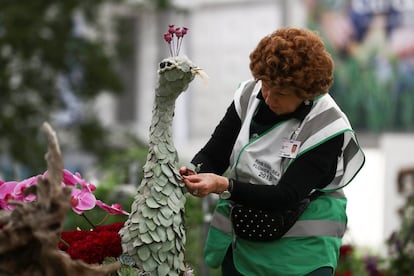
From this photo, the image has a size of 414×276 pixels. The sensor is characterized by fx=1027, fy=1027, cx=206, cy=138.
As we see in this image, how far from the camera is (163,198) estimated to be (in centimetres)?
327

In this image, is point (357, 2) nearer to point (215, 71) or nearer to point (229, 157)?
point (215, 71)

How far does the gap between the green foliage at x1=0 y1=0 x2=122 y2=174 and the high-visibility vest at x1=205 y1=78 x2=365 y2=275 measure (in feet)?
42.6

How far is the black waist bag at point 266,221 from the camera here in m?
3.61

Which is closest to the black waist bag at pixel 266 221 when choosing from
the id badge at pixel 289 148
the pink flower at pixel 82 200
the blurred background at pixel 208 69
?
the id badge at pixel 289 148

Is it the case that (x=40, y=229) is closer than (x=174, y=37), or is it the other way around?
(x=40, y=229)

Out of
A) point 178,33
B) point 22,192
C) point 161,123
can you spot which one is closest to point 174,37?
point 178,33

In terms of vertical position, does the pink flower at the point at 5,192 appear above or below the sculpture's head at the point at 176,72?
below

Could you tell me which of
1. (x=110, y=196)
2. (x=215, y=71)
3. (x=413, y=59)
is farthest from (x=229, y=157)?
(x=215, y=71)

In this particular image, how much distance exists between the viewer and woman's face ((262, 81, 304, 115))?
3527mm

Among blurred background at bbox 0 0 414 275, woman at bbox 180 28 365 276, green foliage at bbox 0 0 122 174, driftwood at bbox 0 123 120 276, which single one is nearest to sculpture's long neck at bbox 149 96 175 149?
woman at bbox 180 28 365 276

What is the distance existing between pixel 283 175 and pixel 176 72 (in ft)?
1.90

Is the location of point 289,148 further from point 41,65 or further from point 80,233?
point 41,65

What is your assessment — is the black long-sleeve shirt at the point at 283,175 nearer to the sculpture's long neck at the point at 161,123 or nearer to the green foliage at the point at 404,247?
the sculpture's long neck at the point at 161,123

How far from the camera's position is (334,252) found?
371 cm
